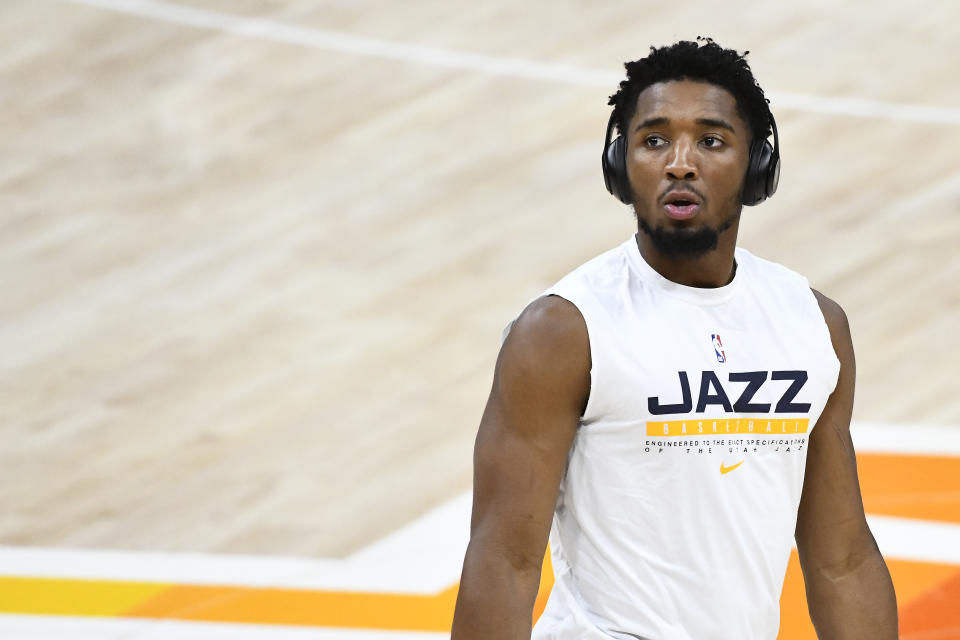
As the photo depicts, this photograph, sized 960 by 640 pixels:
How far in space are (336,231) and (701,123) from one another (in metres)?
3.77

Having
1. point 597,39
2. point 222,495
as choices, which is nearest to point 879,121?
point 597,39

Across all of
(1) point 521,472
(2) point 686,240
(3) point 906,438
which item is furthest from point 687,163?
(3) point 906,438

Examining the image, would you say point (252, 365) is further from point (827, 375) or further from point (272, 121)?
point (827, 375)

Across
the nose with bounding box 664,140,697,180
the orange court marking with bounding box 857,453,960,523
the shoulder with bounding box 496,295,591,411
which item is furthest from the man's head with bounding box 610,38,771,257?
the orange court marking with bounding box 857,453,960,523

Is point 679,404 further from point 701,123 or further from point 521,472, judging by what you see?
point 701,123

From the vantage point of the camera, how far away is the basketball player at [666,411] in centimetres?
206

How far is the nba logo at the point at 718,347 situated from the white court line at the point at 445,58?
14.8ft

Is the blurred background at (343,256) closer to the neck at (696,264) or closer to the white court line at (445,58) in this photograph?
the white court line at (445,58)

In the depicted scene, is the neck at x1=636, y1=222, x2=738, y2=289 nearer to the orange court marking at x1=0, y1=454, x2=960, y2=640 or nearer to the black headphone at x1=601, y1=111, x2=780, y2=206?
the black headphone at x1=601, y1=111, x2=780, y2=206

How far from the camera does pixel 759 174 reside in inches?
87.3

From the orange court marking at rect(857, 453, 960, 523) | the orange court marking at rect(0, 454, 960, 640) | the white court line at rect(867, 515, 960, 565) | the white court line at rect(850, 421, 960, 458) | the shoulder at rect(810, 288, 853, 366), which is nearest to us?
the shoulder at rect(810, 288, 853, 366)

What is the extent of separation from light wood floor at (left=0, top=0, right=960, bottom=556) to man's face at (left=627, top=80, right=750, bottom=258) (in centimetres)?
223

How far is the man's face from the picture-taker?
2.15 metres

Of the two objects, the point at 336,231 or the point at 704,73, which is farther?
the point at 336,231
